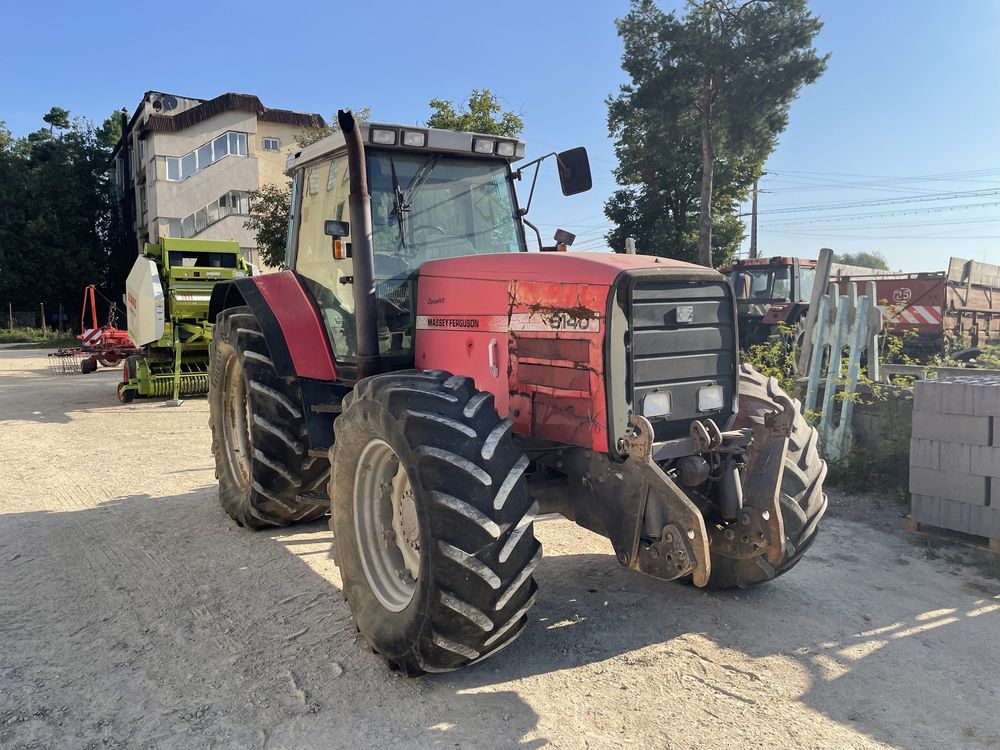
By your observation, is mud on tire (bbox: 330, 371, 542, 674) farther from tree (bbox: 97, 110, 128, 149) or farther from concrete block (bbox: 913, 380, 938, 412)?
tree (bbox: 97, 110, 128, 149)

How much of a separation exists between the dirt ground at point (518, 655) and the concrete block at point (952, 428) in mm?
770

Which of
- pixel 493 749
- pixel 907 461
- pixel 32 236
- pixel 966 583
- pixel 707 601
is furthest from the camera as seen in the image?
pixel 32 236

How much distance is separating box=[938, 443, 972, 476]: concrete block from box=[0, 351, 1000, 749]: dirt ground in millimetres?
586

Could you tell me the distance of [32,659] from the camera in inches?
140

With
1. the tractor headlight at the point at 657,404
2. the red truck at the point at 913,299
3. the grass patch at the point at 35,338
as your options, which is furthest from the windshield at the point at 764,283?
the grass patch at the point at 35,338

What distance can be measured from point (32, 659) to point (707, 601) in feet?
11.1

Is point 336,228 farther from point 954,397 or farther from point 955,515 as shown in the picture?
point 955,515

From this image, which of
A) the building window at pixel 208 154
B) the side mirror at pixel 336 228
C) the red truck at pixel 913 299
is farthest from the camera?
the building window at pixel 208 154

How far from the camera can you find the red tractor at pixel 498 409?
309 centimetres

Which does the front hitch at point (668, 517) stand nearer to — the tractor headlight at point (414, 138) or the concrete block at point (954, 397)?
the tractor headlight at point (414, 138)

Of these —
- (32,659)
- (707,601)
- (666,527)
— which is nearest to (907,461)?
(707,601)

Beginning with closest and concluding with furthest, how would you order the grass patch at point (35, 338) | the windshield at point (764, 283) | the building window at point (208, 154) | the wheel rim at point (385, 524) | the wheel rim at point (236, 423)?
1. the wheel rim at point (385, 524)
2. the wheel rim at point (236, 423)
3. the windshield at point (764, 283)
4. the grass patch at point (35, 338)
5. the building window at point (208, 154)

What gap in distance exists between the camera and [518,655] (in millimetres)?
3523

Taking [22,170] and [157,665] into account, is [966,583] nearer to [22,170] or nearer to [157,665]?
[157,665]
